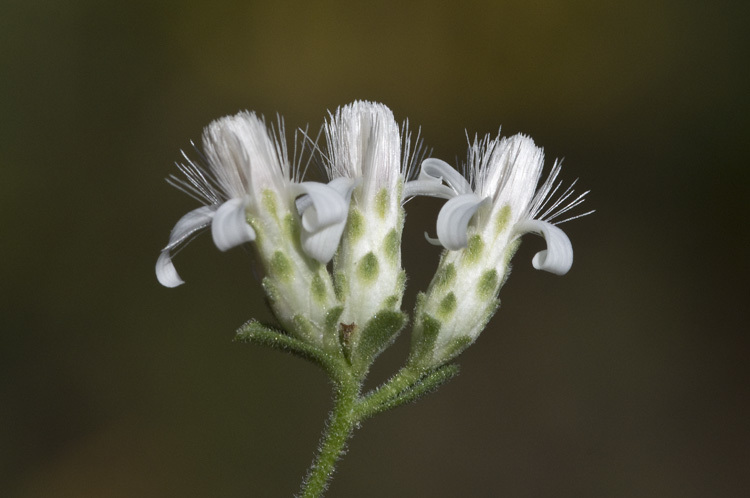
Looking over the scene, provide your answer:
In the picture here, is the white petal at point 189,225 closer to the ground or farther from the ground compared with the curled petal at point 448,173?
closer to the ground

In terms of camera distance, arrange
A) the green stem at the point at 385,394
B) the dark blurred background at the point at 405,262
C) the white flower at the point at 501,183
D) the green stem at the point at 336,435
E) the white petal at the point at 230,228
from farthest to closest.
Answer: the dark blurred background at the point at 405,262, the white flower at the point at 501,183, the green stem at the point at 385,394, the green stem at the point at 336,435, the white petal at the point at 230,228

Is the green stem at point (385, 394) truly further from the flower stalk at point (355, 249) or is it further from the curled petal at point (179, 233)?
the curled petal at point (179, 233)

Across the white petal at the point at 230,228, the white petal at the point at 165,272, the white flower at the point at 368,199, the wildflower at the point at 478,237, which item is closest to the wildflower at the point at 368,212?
the white flower at the point at 368,199

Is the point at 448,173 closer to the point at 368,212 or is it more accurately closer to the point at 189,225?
the point at 368,212

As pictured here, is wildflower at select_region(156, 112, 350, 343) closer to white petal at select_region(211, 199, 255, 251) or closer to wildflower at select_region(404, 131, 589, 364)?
white petal at select_region(211, 199, 255, 251)

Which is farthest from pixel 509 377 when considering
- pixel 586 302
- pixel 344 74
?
pixel 344 74

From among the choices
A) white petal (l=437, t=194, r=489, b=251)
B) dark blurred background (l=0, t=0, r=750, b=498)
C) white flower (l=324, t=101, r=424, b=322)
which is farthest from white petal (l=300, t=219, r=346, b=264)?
dark blurred background (l=0, t=0, r=750, b=498)

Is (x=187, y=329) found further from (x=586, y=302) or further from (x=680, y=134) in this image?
(x=680, y=134)
